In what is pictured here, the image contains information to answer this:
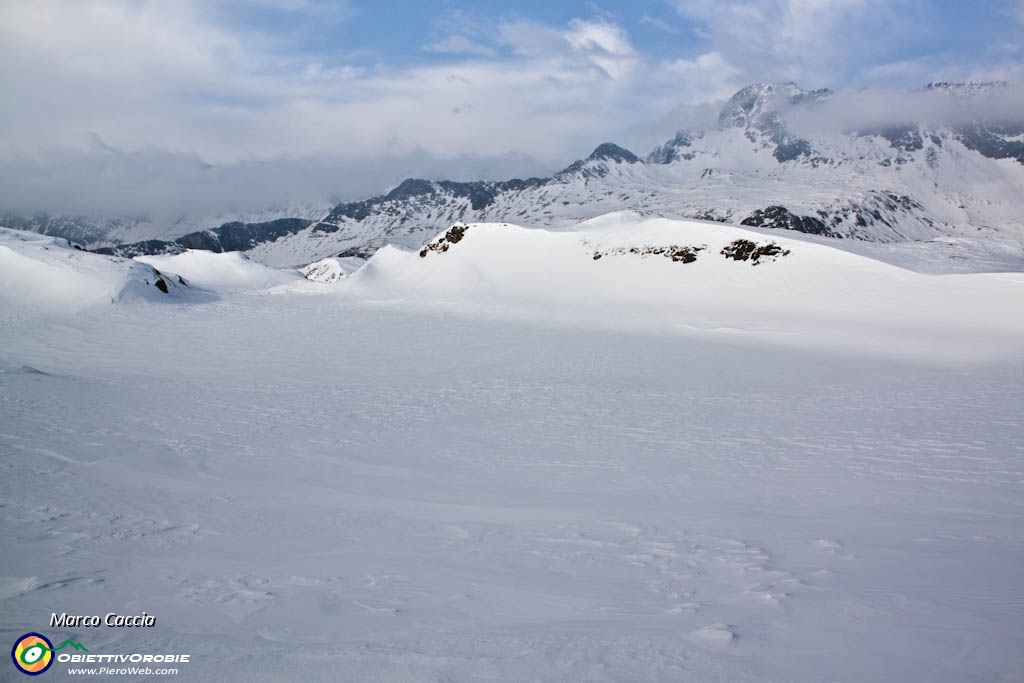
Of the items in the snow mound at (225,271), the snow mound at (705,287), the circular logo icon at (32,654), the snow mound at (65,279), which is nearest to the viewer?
the circular logo icon at (32,654)

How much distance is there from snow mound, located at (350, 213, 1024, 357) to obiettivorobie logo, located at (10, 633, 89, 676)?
23530 mm

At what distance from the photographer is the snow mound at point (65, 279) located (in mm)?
27109

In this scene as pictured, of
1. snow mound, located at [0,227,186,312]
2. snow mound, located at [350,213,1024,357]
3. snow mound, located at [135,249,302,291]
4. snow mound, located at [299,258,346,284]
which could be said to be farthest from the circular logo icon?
snow mound, located at [299,258,346,284]

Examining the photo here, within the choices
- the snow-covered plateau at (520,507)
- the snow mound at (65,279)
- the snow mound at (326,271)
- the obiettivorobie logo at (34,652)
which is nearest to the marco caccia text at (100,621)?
the snow-covered plateau at (520,507)

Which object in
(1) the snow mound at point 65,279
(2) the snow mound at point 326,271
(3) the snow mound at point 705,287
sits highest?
(3) the snow mound at point 705,287

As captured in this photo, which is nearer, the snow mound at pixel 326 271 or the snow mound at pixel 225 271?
the snow mound at pixel 225 271

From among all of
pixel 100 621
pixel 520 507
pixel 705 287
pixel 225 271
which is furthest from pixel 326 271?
pixel 100 621

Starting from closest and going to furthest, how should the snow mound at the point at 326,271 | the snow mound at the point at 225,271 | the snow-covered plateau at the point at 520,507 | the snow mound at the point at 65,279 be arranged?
the snow-covered plateau at the point at 520,507 → the snow mound at the point at 65,279 → the snow mound at the point at 225,271 → the snow mound at the point at 326,271

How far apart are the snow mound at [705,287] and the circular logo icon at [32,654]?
77.3 ft

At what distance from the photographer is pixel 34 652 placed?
4074 millimetres

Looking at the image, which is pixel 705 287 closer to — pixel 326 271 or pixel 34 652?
pixel 34 652

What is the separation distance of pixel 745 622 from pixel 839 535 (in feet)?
8.69

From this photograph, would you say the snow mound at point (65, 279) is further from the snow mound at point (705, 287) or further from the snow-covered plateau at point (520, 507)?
the snow mound at point (705, 287)

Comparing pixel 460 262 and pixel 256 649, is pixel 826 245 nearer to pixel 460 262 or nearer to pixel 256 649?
pixel 460 262
